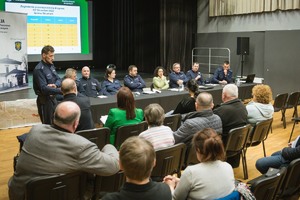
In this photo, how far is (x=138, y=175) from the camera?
5.74 ft

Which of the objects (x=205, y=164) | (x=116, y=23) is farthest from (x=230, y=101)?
(x=116, y=23)

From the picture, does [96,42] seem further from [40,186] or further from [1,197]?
[40,186]

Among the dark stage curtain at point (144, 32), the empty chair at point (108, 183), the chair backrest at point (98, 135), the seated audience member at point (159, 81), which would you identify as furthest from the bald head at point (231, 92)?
the dark stage curtain at point (144, 32)

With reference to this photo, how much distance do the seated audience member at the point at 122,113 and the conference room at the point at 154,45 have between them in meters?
1.67

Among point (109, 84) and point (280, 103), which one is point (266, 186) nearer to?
point (280, 103)

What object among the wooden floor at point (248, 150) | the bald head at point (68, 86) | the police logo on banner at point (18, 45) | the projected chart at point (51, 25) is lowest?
Answer: the wooden floor at point (248, 150)

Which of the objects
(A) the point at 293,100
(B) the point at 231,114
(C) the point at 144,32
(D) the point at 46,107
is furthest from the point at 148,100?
(C) the point at 144,32

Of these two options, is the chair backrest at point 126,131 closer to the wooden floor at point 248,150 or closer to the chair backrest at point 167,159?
the chair backrest at point 167,159

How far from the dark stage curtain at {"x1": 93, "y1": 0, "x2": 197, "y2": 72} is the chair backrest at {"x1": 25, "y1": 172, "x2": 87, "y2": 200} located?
10200 mm

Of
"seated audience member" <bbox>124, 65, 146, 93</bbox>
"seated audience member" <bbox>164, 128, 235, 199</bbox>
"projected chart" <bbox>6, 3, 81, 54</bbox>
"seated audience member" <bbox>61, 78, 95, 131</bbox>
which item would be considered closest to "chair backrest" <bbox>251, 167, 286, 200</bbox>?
"seated audience member" <bbox>164, 128, 235, 199</bbox>

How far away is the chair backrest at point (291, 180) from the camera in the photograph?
261 centimetres

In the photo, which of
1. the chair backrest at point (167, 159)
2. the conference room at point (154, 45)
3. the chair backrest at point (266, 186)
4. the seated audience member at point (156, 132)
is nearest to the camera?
the chair backrest at point (266, 186)

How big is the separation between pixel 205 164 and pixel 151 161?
A: 0.50m

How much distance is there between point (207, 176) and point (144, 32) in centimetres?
1162
